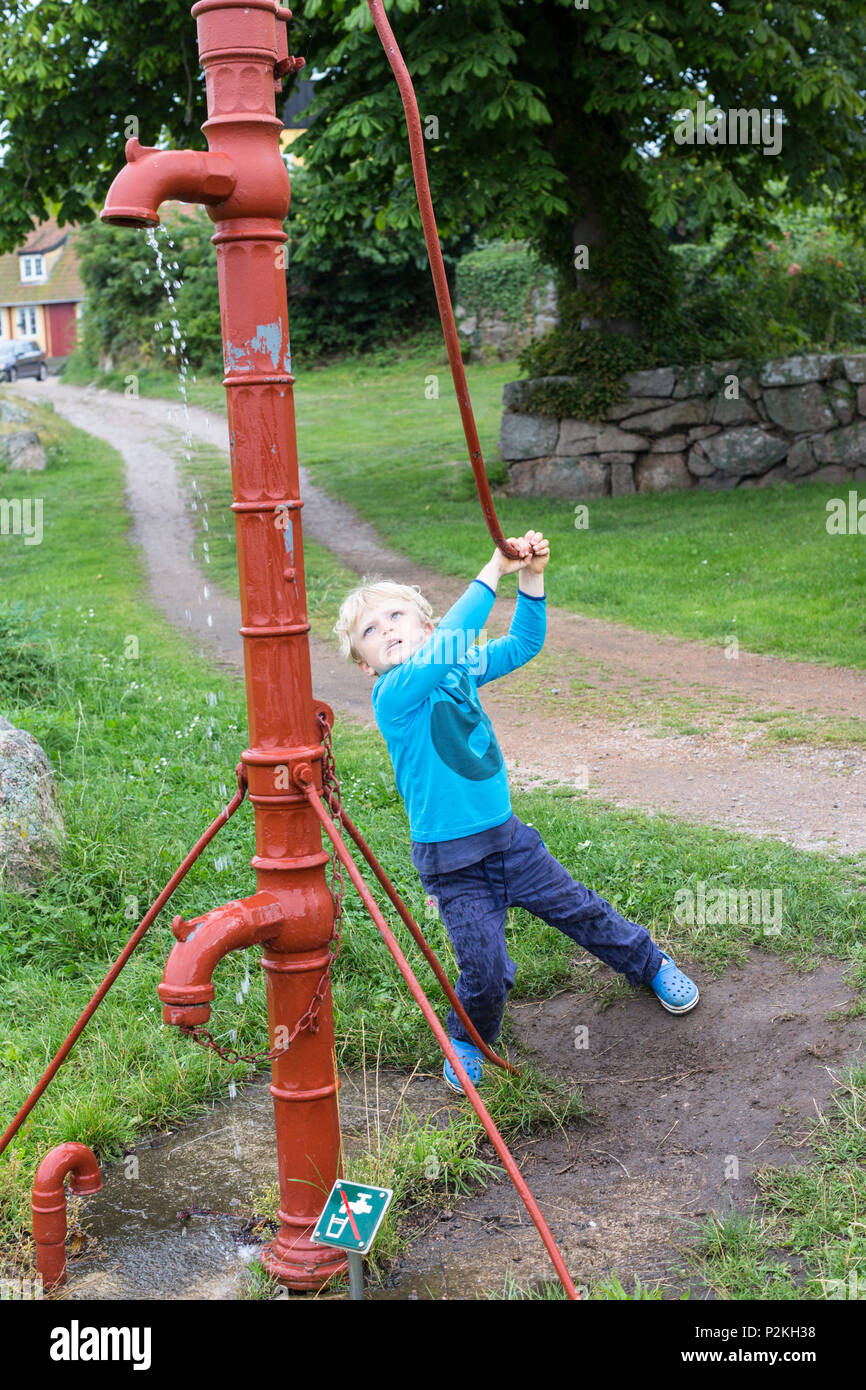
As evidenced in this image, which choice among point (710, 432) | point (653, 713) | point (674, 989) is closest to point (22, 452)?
point (710, 432)

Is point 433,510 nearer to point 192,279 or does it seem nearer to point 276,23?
point 276,23

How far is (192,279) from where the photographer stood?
24344mm

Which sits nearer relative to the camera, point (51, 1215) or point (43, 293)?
point (51, 1215)

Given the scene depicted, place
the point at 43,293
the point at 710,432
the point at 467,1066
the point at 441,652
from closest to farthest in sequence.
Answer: the point at 441,652 < the point at 467,1066 < the point at 710,432 < the point at 43,293

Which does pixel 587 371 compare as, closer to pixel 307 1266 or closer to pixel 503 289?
pixel 307 1266

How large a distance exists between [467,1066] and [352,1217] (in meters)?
1.04

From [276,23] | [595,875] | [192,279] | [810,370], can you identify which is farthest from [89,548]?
[192,279]

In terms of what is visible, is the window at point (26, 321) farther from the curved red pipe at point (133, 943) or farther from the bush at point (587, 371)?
the curved red pipe at point (133, 943)

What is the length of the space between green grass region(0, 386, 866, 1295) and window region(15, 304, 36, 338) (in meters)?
A: 41.4

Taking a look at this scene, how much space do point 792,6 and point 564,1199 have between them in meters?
10.2

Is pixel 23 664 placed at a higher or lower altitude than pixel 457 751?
lower

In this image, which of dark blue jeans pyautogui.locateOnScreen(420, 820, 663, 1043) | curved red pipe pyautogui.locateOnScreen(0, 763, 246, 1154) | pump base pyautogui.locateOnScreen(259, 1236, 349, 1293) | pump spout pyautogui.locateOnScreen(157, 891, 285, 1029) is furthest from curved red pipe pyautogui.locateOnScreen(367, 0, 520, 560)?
pump base pyautogui.locateOnScreen(259, 1236, 349, 1293)

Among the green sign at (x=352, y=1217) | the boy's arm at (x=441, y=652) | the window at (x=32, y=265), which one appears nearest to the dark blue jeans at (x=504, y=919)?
the boy's arm at (x=441, y=652)

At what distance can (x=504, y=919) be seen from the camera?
3180 mm
